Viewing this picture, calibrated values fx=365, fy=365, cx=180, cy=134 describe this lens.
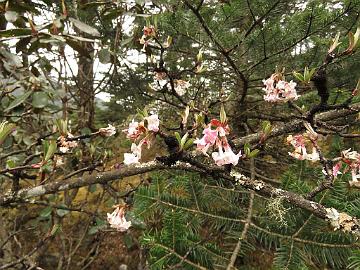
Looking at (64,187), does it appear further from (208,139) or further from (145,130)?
(208,139)

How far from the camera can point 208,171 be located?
43.8 inches

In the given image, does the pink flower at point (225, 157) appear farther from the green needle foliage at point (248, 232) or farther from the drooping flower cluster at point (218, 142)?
the green needle foliage at point (248, 232)

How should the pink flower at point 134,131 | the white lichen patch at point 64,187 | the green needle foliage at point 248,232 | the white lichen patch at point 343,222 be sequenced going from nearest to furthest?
the white lichen patch at point 343,222 < the pink flower at point 134,131 < the green needle foliage at point 248,232 < the white lichen patch at point 64,187

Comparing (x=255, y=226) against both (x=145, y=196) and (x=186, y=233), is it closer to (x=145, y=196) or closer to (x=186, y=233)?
(x=186, y=233)

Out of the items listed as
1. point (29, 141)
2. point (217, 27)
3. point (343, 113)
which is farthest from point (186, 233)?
point (29, 141)

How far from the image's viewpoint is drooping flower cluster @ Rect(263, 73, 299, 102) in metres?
1.31

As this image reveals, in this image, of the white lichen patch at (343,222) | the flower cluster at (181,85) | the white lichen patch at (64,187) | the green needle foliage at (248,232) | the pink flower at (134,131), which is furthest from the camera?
the flower cluster at (181,85)

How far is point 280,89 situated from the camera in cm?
133

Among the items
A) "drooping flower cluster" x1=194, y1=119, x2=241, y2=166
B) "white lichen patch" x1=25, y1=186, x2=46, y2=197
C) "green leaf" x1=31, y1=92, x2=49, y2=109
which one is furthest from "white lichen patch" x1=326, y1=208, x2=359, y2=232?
"green leaf" x1=31, y1=92, x2=49, y2=109

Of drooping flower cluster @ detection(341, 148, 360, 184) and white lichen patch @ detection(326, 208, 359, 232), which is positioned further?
drooping flower cluster @ detection(341, 148, 360, 184)

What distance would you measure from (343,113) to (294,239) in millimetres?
527

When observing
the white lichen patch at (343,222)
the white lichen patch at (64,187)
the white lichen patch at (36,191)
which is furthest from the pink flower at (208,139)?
the white lichen patch at (36,191)

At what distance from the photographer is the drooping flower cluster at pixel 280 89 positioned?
131cm

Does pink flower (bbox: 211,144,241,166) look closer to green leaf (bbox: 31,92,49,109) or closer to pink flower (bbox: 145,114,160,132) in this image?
pink flower (bbox: 145,114,160,132)
